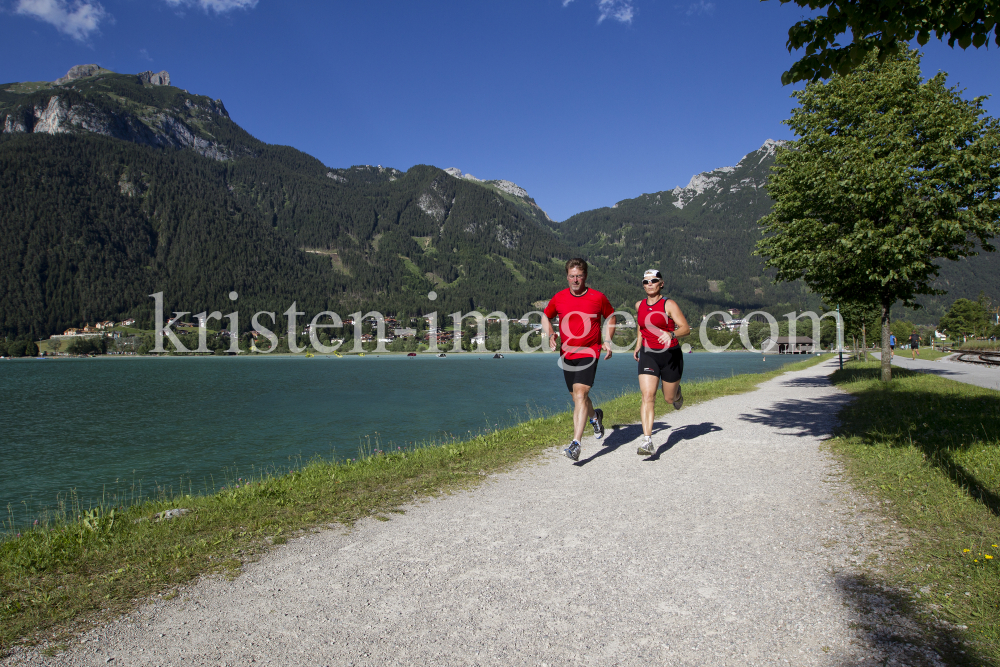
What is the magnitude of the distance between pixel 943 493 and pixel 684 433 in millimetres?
5147

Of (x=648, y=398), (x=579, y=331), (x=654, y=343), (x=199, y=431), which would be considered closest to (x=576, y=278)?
(x=579, y=331)

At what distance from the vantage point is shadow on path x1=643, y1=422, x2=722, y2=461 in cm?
846

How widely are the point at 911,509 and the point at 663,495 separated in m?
2.23

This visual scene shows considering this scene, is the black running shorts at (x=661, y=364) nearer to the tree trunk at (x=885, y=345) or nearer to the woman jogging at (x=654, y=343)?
the woman jogging at (x=654, y=343)

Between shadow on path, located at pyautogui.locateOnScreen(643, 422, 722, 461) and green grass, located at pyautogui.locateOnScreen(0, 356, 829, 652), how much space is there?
6.35 feet

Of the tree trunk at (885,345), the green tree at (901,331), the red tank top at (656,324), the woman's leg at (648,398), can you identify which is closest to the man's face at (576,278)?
the red tank top at (656,324)

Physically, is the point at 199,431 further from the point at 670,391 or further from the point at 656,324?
the point at 656,324

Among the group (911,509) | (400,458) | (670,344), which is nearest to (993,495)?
(911,509)

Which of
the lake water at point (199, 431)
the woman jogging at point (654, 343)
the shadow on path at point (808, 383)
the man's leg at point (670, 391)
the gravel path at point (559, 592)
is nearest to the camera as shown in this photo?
the gravel path at point (559, 592)

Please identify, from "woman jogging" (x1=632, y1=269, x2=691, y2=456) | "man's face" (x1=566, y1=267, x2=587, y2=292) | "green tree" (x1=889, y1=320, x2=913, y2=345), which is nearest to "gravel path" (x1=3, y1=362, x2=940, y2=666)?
"woman jogging" (x1=632, y1=269, x2=691, y2=456)

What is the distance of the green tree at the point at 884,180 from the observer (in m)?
13.6

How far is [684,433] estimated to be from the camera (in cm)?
1023

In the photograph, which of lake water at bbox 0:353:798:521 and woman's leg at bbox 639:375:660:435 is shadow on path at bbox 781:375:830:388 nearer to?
lake water at bbox 0:353:798:521

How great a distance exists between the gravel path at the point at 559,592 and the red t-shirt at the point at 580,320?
7.25ft
